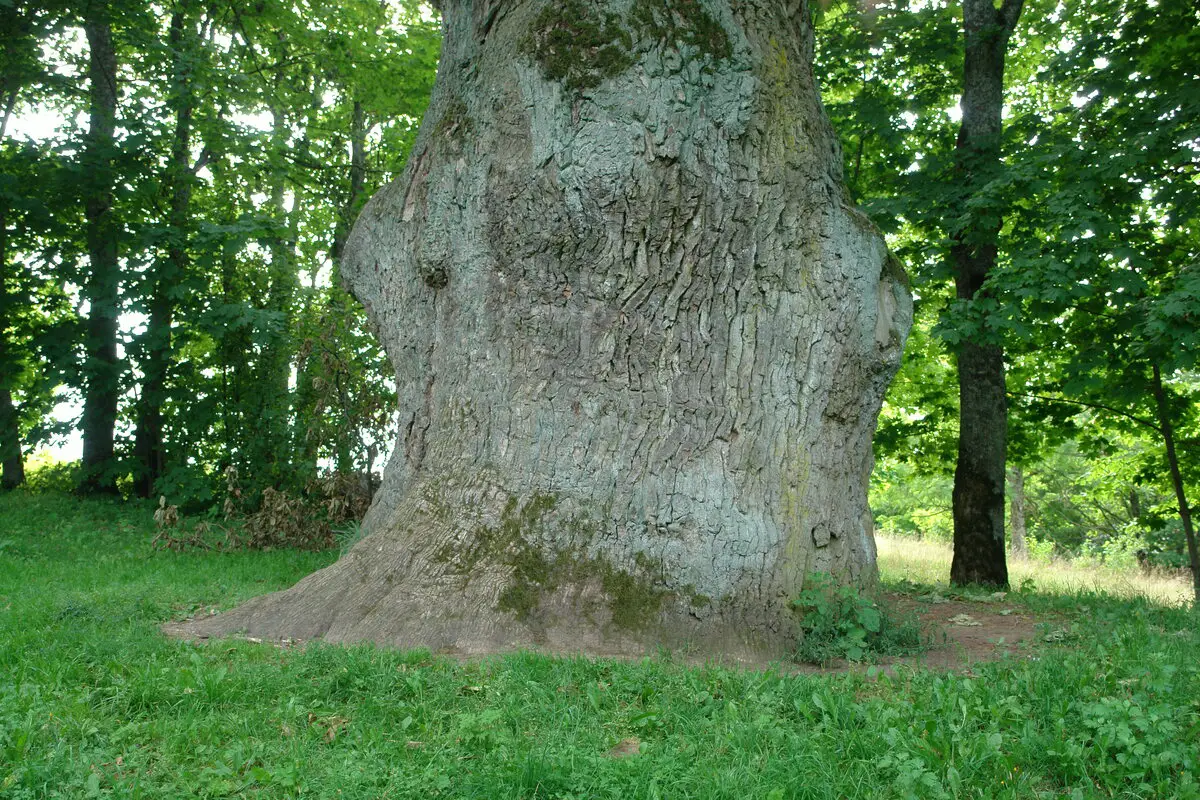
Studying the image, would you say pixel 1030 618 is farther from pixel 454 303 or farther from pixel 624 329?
pixel 454 303

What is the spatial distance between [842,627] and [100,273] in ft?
37.0

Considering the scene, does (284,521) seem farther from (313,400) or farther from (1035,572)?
(1035,572)

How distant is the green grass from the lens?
3.32 metres

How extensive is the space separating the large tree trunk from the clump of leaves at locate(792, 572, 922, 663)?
12 centimetres

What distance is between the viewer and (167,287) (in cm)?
1243

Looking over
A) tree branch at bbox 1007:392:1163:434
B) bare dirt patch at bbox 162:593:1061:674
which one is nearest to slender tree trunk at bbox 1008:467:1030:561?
tree branch at bbox 1007:392:1163:434

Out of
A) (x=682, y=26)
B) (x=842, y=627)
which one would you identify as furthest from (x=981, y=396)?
(x=682, y=26)

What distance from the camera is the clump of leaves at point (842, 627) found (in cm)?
539

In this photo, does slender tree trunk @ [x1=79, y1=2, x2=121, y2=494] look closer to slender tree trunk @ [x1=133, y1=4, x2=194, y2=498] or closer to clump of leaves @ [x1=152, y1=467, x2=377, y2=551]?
slender tree trunk @ [x1=133, y1=4, x2=194, y2=498]

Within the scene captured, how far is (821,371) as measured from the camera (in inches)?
233

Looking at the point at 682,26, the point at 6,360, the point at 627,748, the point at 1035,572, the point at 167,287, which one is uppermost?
the point at 682,26

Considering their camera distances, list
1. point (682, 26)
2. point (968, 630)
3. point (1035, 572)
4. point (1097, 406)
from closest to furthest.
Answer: point (682, 26) → point (968, 630) → point (1097, 406) → point (1035, 572)

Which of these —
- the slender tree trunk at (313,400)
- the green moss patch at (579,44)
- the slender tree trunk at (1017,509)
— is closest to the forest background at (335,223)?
the slender tree trunk at (313,400)

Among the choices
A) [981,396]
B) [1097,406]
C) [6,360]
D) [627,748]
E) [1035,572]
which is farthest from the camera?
[1035,572]
